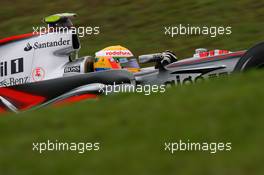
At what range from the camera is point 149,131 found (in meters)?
4.65

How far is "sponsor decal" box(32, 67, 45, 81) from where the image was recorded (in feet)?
29.7

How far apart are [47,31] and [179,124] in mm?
4823

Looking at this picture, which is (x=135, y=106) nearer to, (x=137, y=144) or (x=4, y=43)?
(x=137, y=144)

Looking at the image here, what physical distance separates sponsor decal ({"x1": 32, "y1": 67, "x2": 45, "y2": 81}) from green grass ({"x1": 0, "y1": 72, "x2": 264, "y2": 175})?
3223mm

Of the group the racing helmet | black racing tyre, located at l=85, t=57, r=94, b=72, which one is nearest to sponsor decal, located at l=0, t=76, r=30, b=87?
black racing tyre, located at l=85, t=57, r=94, b=72

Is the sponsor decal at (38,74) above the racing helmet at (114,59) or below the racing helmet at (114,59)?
below

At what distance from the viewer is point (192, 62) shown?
27.4ft

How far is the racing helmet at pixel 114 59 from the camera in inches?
366

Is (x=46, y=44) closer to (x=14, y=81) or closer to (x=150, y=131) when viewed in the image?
(x=14, y=81)

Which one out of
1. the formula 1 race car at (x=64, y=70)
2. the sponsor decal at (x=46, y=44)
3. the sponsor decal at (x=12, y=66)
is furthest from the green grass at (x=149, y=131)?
the sponsor decal at (x=12, y=66)

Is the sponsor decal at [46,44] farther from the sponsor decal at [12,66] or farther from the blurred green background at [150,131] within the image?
the blurred green background at [150,131]

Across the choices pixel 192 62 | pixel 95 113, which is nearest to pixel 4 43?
pixel 192 62

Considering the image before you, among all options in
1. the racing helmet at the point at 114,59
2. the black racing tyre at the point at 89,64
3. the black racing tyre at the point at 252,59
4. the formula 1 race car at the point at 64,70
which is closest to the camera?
the black racing tyre at the point at 252,59

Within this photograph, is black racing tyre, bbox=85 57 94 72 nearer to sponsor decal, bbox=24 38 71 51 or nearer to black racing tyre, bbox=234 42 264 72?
sponsor decal, bbox=24 38 71 51
